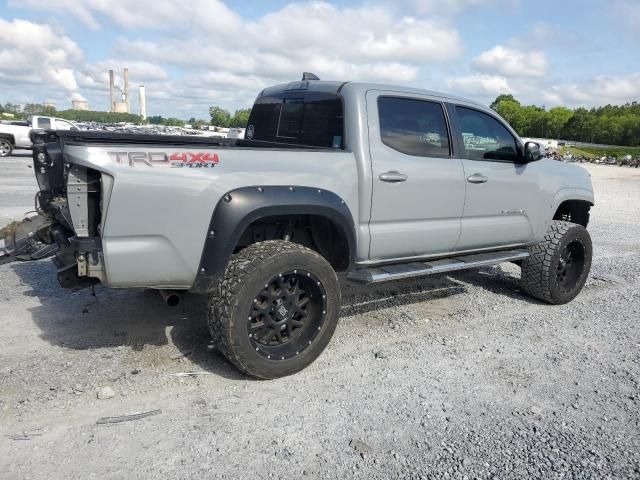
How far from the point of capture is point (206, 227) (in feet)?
10.7

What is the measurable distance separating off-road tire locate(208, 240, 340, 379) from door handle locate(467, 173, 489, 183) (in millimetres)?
1717

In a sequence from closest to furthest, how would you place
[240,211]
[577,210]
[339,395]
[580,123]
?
[240,211]
[339,395]
[577,210]
[580,123]

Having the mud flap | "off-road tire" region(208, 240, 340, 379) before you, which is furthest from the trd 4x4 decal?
the mud flap

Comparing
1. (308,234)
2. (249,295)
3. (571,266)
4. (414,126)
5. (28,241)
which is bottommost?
(571,266)

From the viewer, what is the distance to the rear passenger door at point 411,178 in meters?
4.06

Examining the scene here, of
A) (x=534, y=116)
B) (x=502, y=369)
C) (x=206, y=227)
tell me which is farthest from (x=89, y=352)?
(x=534, y=116)

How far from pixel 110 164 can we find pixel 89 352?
1587mm

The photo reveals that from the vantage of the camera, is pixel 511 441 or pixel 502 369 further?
pixel 502 369

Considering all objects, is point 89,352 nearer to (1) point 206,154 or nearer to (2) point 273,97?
(1) point 206,154

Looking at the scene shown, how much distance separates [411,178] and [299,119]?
1.12m

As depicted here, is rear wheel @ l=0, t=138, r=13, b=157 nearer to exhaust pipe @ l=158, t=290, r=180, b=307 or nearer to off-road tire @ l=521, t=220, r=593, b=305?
exhaust pipe @ l=158, t=290, r=180, b=307

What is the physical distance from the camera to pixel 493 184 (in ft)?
16.0

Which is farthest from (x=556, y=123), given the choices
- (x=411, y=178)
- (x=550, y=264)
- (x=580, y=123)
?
(x=411, y=178)

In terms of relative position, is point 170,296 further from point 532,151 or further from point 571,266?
point 571,266
